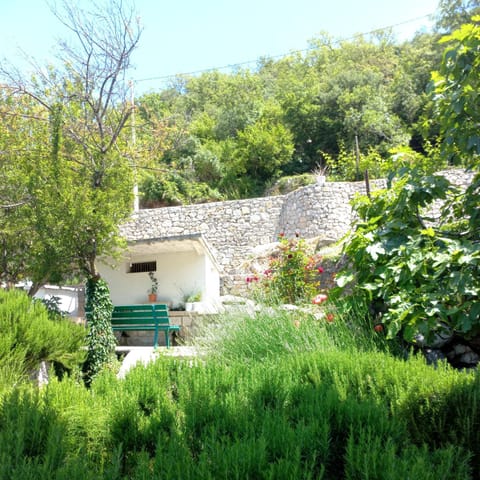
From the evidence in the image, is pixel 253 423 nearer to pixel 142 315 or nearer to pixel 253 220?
pixel 142 315

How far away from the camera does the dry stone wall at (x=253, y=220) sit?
1512 cm

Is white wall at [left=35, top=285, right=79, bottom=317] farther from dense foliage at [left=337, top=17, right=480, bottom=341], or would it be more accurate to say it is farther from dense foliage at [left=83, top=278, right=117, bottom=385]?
dense foliage at [left=337, top=17, right=480, bottom=341]

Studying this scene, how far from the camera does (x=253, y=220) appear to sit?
56.6ft

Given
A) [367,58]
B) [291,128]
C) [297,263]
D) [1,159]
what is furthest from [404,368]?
[367,58]

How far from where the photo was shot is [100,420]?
8.19 ft

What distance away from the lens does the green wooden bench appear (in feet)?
29.8

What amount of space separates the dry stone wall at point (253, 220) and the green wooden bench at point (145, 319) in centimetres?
548

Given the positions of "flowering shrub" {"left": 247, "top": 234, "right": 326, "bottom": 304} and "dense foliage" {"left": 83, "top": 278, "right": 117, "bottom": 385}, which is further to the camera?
"flowering shrub" {"left": 247, "top": 234, "right": 326, "bottom": 304}

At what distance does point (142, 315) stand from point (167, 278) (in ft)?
11.6

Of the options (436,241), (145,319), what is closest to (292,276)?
(145,319)

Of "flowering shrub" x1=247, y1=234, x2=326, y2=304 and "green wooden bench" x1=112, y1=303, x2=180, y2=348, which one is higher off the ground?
"flowering shrub" x1=247, y1=234, x2=326, y2=304

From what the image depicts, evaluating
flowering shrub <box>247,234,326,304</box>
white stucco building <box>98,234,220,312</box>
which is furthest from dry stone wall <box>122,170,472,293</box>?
flowering shrub <box>247,234,326,304</box>

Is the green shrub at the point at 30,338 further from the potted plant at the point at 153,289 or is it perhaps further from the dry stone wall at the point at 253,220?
the dry stone wall at the point at 253,220

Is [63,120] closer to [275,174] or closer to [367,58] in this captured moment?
[275,174]
